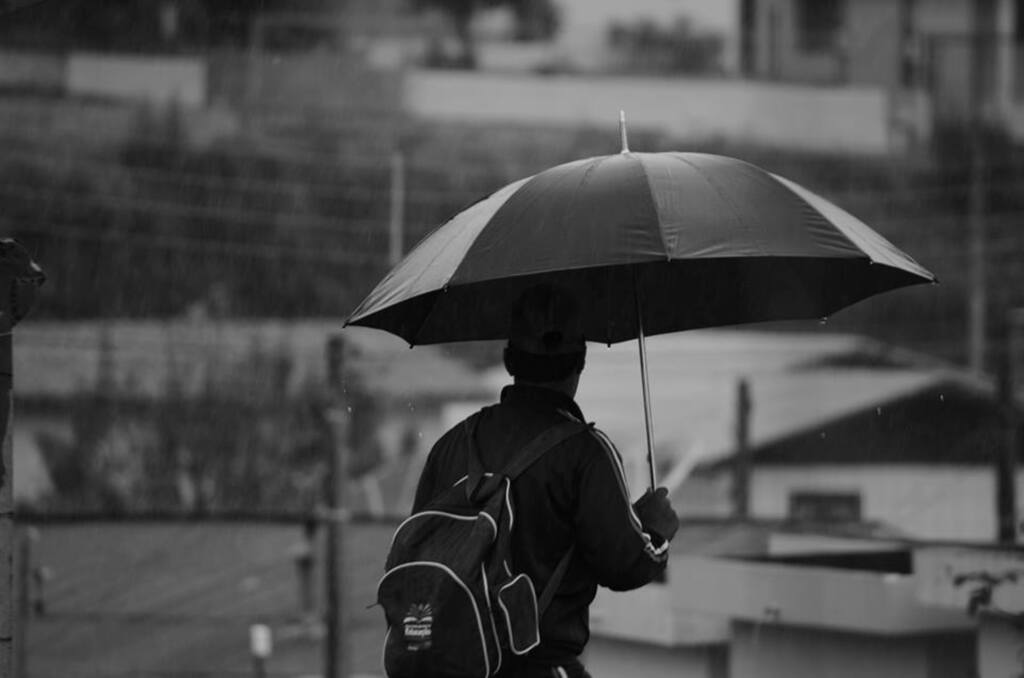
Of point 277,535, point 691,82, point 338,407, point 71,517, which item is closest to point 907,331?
point 691,82

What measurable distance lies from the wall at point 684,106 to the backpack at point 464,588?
2803 cm

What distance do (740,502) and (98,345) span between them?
16.6 metres

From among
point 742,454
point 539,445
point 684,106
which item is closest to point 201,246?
point 684,106

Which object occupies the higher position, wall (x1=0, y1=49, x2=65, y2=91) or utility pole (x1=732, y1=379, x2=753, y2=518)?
wall (x1=0, y1=49, x2=65, y2=91)

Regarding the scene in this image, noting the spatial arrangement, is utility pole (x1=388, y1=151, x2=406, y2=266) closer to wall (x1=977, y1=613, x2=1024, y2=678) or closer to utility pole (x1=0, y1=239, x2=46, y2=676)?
A: wall (x1=977, y1=613, x2=1024, y2=678)

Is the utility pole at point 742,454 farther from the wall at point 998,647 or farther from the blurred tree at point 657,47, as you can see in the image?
the blurred tree at point 657,47

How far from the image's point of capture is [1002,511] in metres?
8.67

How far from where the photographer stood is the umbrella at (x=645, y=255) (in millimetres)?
3295

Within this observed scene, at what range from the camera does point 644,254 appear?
10.6ft

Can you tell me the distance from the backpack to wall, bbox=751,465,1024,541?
1672 cm

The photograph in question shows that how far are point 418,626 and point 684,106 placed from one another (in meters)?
29.5

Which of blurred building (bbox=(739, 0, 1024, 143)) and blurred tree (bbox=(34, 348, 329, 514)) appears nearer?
blurred tree (bbox=(34, 348, 329, 514))

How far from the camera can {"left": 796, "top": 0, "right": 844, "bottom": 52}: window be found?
30047mm

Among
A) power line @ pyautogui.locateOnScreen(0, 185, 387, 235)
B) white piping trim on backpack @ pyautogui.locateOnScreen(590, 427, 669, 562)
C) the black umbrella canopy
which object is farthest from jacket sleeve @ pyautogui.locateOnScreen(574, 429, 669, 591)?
power line @ pyautogui.locateOnScreen(0, 185, 387, 235)
